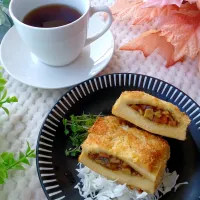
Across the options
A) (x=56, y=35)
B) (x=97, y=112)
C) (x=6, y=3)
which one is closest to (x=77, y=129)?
(x=97, y=112)

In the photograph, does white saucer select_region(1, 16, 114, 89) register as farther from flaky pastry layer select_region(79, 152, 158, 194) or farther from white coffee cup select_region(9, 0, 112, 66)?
flaky pastry layer select_region(79, 152, 158, 194)

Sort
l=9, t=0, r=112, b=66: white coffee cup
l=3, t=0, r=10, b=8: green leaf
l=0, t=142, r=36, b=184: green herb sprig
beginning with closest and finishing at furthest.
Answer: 1. l=0, t=142, r=36, b=184: green herb sprig
2. l=9, t=0, r=112, b=66: white coffee cup
3. l=3, t=0, r=10, b=8: green leaf

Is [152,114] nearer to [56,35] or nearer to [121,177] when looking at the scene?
[121,177]

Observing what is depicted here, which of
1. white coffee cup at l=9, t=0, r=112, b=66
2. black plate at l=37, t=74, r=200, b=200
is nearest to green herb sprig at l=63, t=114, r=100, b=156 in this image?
black plate at l=37, t=74, r=200, b=200

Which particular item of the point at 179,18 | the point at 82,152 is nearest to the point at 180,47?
the point at 179,18

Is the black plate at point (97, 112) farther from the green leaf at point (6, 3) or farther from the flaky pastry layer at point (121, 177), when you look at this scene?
the green leaf at point (6, 3)

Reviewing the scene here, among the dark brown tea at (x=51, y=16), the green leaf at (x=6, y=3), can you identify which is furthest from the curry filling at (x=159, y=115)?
the green leaf at (x=6, y=3)
